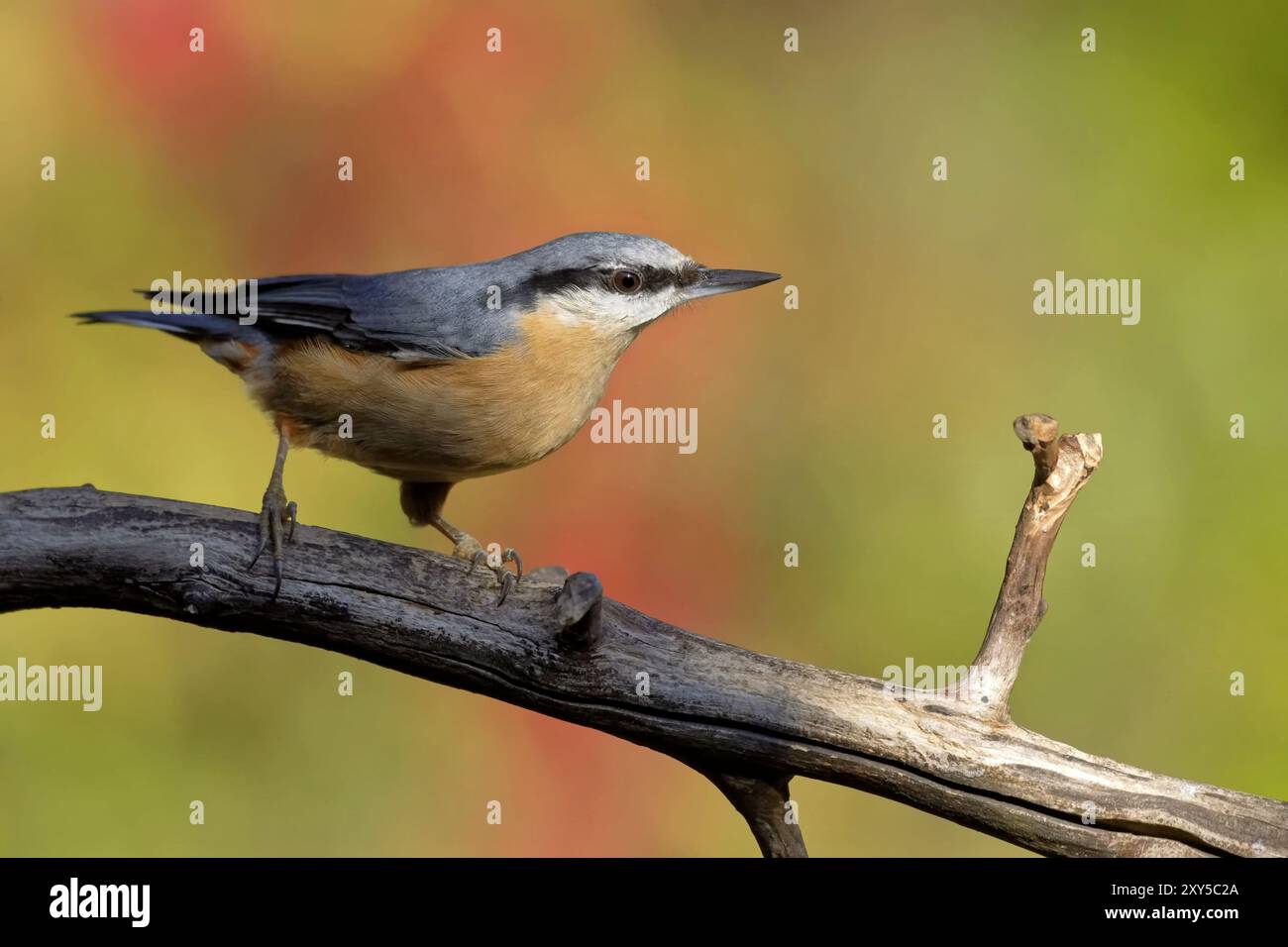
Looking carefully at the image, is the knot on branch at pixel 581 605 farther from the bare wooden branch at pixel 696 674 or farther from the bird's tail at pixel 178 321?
the bird's tail at pixel 178 321

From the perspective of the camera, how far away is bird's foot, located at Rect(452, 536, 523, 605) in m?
2.49

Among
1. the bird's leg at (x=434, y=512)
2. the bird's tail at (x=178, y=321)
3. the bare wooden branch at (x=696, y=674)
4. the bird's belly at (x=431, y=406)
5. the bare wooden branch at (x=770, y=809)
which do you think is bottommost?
the bare wooden branch at (x=770, y=809)

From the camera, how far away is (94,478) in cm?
407

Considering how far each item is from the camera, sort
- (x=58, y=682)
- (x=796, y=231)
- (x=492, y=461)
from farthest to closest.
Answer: (x=796, y=231)
(x=58, y=682)
(x=492, y=461)

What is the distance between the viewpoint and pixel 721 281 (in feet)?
9.59

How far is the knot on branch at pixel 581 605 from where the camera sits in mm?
2221

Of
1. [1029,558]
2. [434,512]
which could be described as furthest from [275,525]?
[1029,558]

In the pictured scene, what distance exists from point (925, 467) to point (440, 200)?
201cm

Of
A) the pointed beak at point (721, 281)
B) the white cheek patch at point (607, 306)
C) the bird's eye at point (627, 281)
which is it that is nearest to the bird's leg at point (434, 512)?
the white cheek patch at point (607, 306)

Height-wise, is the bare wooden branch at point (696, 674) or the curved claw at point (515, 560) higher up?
the curved claw at point (515, 560)

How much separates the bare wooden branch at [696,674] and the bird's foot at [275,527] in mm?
18

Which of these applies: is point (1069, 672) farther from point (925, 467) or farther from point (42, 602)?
point (42, 602)

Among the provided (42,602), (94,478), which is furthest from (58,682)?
(42,602)

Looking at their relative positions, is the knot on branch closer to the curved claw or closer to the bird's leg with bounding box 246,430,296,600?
the curved claw
